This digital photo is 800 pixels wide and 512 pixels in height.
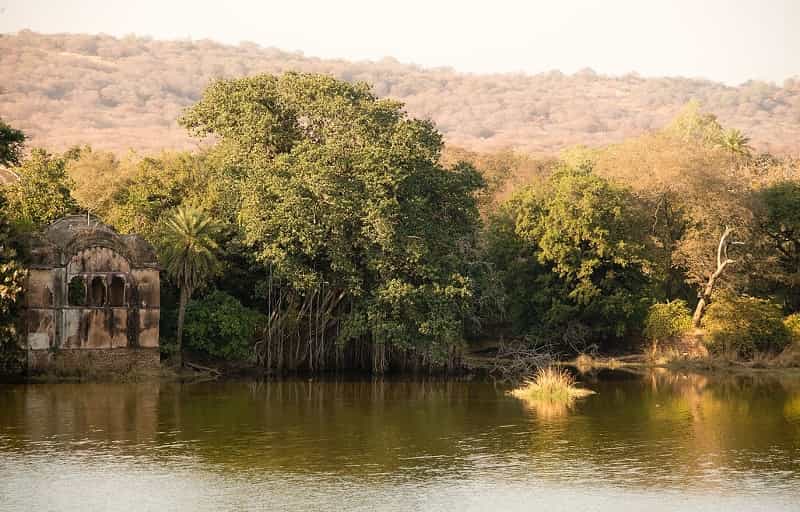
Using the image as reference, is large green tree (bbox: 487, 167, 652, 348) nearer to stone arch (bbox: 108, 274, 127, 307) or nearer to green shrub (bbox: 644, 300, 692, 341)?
green shrub (bbox: 644, 300, 692, 341)

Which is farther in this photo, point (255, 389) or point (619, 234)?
point (619, 234)

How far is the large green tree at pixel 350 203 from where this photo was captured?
1772 inches

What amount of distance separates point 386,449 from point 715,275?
30.1 m

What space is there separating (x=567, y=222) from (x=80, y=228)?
886 inches

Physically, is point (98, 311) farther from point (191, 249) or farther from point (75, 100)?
point (75, 100)

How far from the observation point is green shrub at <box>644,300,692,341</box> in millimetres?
53562

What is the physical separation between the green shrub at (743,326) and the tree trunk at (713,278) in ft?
3.89

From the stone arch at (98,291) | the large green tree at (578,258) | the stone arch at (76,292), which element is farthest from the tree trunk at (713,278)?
the stone arch at (76,292)

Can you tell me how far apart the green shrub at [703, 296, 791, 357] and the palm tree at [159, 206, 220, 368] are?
23105 mm

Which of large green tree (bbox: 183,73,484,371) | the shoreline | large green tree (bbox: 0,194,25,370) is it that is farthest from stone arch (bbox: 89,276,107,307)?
large green tree (bbox: 183,73,484,371)

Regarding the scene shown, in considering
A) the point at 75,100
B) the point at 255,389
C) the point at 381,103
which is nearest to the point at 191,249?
the point at 255,389

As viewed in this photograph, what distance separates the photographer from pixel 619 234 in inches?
2156

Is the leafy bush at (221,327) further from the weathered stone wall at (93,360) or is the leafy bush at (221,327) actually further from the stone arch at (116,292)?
the stone arch at (116,292)

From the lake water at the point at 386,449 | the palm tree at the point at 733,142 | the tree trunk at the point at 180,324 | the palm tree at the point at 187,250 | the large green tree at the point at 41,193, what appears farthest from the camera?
the palm tree at the point at 733,142
